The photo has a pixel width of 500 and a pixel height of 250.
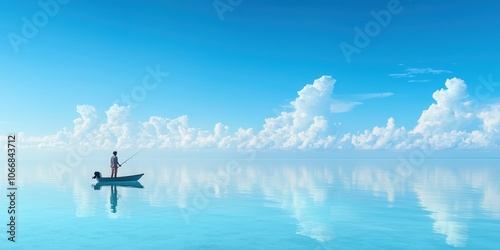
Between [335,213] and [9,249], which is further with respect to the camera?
[335,213]

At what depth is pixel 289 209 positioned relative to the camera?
26578 mm

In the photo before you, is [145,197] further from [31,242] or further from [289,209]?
[31,242]

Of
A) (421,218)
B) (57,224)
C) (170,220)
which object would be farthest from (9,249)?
(421,218)

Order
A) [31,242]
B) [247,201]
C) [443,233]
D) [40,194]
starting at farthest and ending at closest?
[40,194] → [247,201] → [443,233] → [31,242]

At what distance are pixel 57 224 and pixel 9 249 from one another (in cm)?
496


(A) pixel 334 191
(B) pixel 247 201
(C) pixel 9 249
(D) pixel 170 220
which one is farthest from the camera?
(A) pixel 334 191

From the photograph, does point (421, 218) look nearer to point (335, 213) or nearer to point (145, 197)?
point (335, 213)

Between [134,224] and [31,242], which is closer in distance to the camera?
[31,242]

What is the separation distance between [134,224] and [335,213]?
12058 mm

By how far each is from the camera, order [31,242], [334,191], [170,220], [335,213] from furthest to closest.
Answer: [334,191]
[335,213]
[170,220]
[31,242]

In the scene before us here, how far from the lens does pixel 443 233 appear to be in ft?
63.6

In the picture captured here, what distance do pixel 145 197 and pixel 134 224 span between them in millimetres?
11312

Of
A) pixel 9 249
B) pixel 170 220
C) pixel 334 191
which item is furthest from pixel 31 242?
pixel 334 191

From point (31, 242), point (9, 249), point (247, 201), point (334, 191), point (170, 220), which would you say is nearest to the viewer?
point (9, 249)
